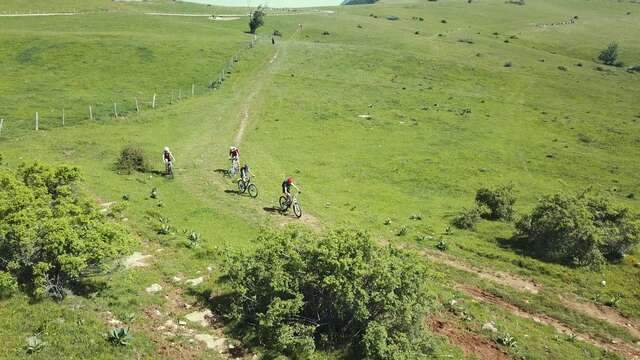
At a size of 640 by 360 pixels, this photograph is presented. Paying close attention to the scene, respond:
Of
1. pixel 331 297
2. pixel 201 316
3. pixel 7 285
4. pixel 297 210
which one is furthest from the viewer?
pixel 297 210

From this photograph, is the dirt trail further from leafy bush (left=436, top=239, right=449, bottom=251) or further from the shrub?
the shrub

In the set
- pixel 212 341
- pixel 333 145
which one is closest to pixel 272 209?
pixel 212 341

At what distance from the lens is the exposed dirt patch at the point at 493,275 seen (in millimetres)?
26062

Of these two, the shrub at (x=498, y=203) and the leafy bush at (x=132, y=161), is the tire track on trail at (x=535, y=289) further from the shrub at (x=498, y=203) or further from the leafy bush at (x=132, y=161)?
the leafy bush at (x=132, y=161)

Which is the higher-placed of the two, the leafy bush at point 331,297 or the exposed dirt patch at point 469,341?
the leafy bush at point 331,297

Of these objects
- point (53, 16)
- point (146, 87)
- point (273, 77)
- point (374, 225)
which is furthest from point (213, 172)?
point (53, 16)

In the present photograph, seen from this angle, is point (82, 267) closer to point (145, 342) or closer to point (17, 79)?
point (145, 342)

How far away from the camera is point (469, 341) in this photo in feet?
65.4

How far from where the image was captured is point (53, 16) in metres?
112

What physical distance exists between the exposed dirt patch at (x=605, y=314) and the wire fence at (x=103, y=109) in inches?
1839

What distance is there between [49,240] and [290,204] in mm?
17312

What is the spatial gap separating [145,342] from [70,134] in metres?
35.8

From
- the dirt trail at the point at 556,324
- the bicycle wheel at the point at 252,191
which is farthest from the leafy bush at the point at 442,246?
the bicycle wheel at the point at 252,191

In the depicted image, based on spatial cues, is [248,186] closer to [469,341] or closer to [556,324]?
[469,341]
